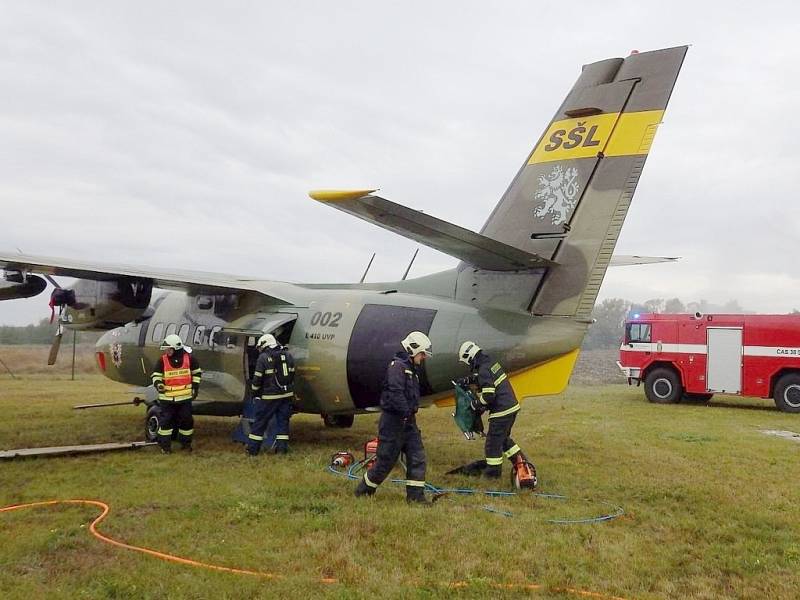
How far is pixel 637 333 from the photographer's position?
71.5 ft

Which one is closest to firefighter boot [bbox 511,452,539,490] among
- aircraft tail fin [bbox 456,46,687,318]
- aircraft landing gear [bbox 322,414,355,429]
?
aircraft tail fin [bbox 456,46,687,318]

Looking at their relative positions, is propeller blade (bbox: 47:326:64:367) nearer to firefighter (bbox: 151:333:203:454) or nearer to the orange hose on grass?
firefighter (bbox: 151:333:203:454)

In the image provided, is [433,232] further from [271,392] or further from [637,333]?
[637,333]

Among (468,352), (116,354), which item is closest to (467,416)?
(468,352)

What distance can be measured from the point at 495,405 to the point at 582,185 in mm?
3451

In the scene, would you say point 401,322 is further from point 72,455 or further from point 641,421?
point 641,421

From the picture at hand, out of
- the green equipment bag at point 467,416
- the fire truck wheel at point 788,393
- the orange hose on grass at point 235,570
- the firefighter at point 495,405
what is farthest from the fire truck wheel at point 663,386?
the orange hose on grass at point 235,570

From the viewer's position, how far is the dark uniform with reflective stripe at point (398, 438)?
7848mm

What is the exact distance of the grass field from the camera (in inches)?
212

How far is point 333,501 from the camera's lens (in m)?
7.73

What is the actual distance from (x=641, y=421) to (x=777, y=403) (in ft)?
20.8

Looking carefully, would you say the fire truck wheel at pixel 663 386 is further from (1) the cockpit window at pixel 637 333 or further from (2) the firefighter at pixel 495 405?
(2) the firefighter at pixel 495 405

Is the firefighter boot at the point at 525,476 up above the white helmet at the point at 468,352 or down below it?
below

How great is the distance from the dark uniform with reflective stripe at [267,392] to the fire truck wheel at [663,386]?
14746 mm
